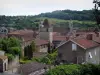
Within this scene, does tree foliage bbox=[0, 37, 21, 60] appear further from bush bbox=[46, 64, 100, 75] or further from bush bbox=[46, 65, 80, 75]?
bush bbox=[46, 65, 80, 75]

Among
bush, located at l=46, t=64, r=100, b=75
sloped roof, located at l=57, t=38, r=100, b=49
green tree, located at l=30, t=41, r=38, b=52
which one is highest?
sloped roof, located at l=57, t=38, r=100, b=49

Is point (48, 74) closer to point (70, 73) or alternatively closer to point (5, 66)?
point (70, 73)

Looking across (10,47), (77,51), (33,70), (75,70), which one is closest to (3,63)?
(10,47)

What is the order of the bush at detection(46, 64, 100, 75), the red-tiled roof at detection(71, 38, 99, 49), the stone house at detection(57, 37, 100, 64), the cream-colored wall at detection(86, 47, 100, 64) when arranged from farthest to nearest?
the cream-colored wall at detection(86, 47, 100, 64) → the red-tiled roof at detection(71, 38, 99, 49) → the stone house at detection(57, 37, 100, 64) → the bush at detection(46, 64, 100, 75)

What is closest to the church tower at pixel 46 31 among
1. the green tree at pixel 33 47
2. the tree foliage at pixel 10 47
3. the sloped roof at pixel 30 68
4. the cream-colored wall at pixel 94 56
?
the green tree at pixel 33 47

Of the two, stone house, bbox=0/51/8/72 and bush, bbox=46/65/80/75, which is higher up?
bush, bbox=46/65/80/75

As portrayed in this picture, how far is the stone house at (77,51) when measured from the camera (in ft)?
117

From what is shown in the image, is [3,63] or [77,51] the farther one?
[77,51]

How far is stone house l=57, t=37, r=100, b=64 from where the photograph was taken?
35656 millimetres

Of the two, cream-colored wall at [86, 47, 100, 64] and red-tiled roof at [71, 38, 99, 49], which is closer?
red-tiled roof at [71, 38, 99, 49]

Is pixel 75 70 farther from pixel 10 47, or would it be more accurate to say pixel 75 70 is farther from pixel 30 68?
pixel 10 47

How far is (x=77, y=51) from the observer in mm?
35906

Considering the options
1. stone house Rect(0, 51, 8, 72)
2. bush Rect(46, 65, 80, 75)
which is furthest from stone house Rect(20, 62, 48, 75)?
stone house Rect(0, 51, 8, 72)

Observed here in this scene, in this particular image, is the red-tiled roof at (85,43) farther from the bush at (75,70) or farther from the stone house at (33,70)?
the stone house at (33,70)
